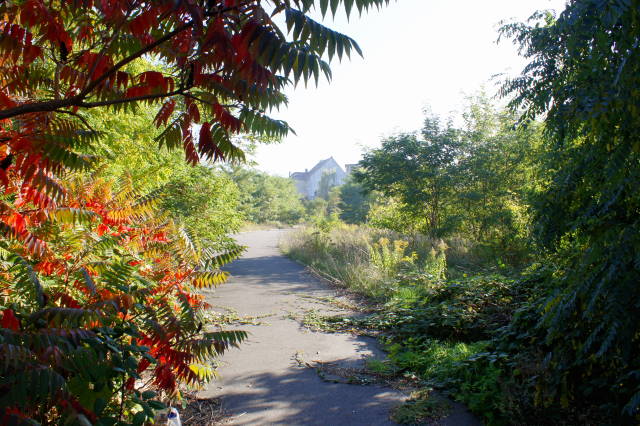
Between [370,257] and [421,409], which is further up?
[370,257]

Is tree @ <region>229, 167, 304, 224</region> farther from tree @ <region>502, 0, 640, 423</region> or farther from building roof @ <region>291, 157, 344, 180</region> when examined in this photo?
tree @ <region>502, 0, 640, 423</region>

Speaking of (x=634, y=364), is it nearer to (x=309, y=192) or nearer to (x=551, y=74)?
(x=551, y=74)

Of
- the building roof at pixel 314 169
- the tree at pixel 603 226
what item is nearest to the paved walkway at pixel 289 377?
the tree at pixel 603 226

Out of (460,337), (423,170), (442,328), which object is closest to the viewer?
(460,337)

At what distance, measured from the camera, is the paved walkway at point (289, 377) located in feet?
14.2

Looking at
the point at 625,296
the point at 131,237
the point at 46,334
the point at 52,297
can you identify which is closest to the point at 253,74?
the point at 46,334

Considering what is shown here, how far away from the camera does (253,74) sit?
7.75 feet

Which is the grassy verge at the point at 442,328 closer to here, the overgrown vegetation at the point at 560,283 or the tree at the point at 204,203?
the overgrown vegetation at the point at 560,283

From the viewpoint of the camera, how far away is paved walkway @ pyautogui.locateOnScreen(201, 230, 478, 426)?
14.2ft

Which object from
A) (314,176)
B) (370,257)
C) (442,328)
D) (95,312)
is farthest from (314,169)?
(95,312)

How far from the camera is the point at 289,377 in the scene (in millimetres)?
5371

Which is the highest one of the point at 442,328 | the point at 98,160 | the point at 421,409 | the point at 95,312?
the point at 98,160

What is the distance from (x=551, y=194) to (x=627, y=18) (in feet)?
5.90

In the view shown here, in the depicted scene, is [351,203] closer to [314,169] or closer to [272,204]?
[272,204]
